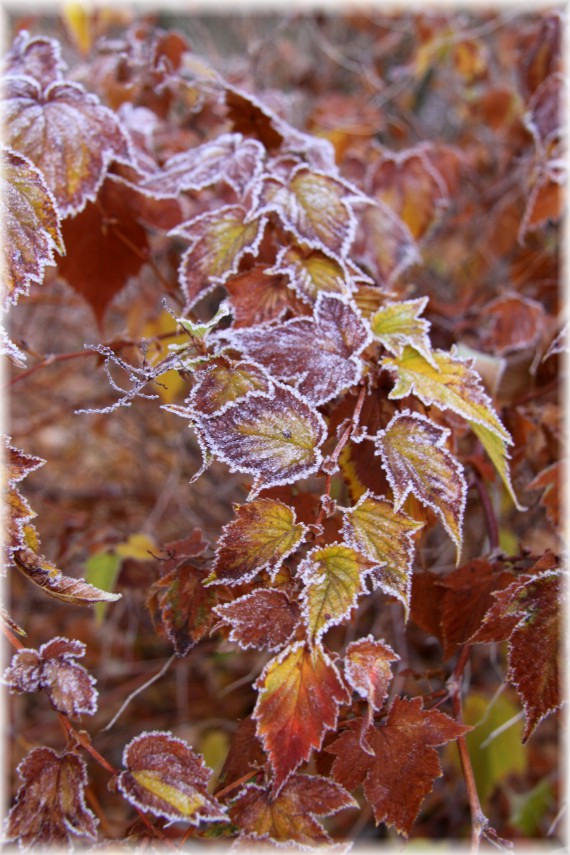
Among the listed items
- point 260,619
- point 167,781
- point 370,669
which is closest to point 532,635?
point 370,669

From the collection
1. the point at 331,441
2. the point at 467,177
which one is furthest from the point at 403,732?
the point at 467,177

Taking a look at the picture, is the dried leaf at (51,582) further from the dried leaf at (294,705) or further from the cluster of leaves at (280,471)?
the dried leaf at (294,705)

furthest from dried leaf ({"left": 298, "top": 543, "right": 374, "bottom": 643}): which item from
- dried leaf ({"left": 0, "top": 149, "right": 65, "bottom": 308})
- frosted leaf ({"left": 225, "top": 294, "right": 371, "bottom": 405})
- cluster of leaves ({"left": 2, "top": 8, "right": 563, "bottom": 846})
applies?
dried leaf ({"left": 0, "top": 149, "right": 65, "bottom": 308})

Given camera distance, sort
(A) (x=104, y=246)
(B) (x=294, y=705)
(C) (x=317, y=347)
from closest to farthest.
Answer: (B) (x=294, y=705)
(C) (x=317, y=347)
(A) (x=104, y=246)

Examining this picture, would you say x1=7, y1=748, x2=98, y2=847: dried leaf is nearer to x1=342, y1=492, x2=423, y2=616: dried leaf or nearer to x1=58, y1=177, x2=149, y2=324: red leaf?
x1=342, y1=492, x2=423, y2=616: dried leaf

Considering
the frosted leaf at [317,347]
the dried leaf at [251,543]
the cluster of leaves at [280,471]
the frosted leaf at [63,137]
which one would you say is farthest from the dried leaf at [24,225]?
the dried leaf at [251,543]

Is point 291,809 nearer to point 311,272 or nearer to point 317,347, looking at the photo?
point 317,347
